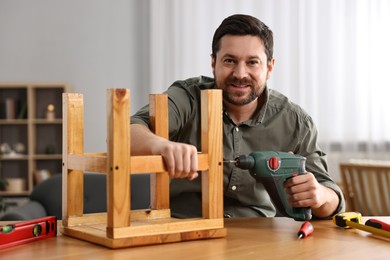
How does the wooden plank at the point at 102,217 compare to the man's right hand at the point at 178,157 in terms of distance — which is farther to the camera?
the wooden plank at the point at 102,217

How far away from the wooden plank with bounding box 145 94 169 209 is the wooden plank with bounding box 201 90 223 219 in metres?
0.18

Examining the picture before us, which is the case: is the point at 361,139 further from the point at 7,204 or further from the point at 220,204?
the point at 220,204

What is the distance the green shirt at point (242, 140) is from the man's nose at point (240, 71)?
0.49 feet

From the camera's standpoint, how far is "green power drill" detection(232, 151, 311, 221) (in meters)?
1.68

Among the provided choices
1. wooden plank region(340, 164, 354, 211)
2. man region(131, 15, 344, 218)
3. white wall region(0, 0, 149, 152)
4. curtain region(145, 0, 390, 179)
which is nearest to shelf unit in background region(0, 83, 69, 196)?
white wall region(0, 0, 149, 152)

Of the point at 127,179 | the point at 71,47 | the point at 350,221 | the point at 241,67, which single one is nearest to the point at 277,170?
the point at 350,221

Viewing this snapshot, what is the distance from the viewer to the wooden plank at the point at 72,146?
5.32 ft

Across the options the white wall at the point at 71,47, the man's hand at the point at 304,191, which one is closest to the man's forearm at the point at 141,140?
the man's hand at the point at 304,191

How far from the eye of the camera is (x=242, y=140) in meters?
2.25

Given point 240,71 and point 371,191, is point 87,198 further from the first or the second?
point 371,191

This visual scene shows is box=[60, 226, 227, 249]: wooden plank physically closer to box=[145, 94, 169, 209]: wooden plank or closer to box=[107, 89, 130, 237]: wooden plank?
box=[107, 89, 130, 237]: wooden plank

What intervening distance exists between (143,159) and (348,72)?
440 centimetres

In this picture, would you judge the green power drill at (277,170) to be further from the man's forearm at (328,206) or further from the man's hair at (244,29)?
the man's hair at (244,29)

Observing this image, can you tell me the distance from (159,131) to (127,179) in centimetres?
32
